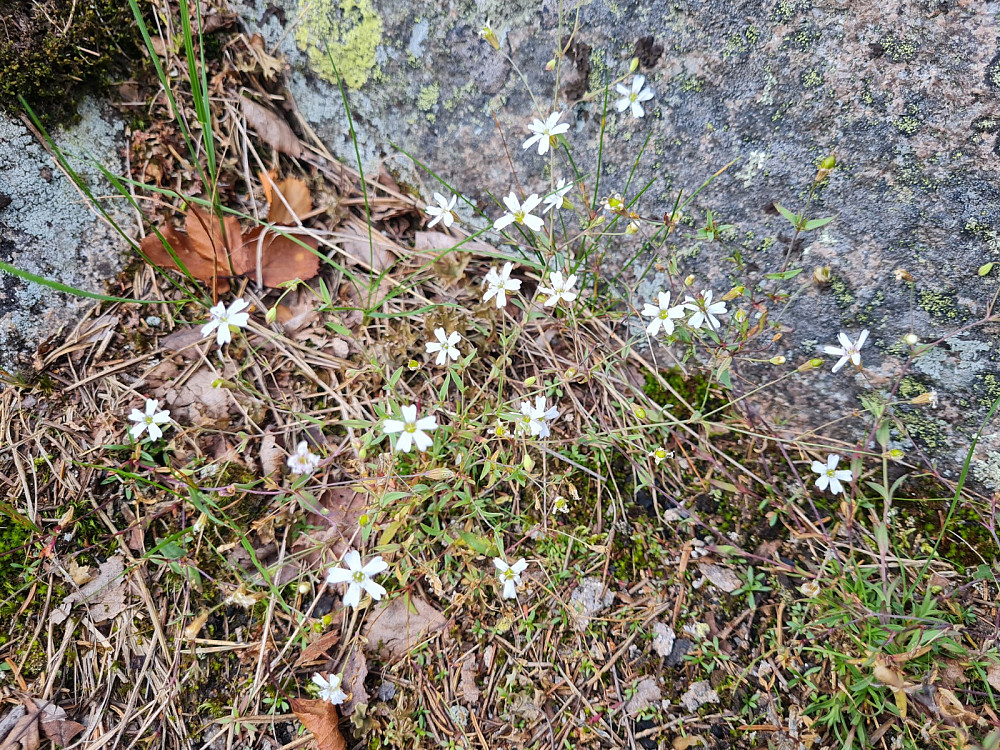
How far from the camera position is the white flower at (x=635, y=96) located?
80.2 inches

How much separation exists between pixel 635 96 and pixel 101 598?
276cm

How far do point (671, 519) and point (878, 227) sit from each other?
1.28m

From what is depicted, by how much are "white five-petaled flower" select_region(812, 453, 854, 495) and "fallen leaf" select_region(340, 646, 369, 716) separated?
1.82 metres

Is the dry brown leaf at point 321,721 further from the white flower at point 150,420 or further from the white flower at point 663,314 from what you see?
the white flower at point 663,314

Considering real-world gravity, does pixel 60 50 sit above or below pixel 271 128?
above

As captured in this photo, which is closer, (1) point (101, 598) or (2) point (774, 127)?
(2) point (774, 127)

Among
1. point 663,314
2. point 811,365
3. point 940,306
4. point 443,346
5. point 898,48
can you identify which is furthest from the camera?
point 443,346

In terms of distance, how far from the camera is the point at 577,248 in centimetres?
255

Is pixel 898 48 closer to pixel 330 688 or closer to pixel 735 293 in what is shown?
pixel 735 293

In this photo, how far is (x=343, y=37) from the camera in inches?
96.4

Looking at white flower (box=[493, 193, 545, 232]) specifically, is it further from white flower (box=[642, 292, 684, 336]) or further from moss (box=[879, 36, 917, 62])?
moss (box=[879, 36, 917, 62])

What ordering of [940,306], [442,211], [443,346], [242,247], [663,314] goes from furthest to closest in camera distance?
[242,247]
[442,211]
[443,346]
[663,314]
[940,306]

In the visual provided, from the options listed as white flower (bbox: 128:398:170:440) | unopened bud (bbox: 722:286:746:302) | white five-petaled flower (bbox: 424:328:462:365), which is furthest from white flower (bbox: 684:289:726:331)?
white flower (bbox: 128:398:170:440)

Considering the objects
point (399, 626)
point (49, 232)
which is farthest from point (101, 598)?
point (49, 232)
